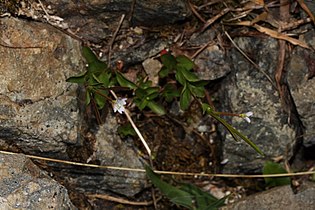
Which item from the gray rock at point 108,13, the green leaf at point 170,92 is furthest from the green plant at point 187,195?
the gray rock at point 108,13

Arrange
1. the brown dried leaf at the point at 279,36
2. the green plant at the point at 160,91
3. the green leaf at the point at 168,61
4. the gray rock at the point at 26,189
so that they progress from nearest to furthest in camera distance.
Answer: the gray rock at the point at 26,189
the green plant at the point at 160,91
the green leaf at the point at 168,61
the brown dried leaf at the point at 279,36

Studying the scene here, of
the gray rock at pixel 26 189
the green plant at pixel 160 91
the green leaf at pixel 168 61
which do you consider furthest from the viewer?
the green leaf at pixel 168 61

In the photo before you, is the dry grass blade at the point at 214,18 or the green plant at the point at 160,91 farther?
the dry grass blade at the point at 214,18

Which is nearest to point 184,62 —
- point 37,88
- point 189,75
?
point 189,75

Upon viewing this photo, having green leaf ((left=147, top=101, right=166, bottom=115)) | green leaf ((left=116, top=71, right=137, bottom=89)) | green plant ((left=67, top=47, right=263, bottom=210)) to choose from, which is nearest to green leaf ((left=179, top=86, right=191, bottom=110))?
green plant ((left=67, top=47, right=263, bottom=210))

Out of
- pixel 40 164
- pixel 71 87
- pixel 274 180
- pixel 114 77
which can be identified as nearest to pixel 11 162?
pixel 40 164

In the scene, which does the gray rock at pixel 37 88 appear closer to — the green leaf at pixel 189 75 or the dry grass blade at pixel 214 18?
the green leaf at pixel 189 75

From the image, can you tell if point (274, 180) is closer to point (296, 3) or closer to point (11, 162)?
point (296, 3)
